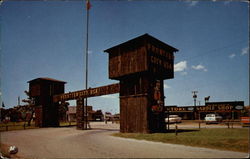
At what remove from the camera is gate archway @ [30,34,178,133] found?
2105 centimetres

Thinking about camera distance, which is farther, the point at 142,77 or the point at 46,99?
the point at 46,99

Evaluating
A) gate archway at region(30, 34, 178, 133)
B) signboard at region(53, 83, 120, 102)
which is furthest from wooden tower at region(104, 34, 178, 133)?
signboard at region(53, 83, 120, 102)

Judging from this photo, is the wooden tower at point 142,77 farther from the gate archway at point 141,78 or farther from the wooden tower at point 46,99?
the wooden tower at point 46,99

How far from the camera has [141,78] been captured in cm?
2236

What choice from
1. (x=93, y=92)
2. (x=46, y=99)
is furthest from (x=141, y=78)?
(x=46, y=99)

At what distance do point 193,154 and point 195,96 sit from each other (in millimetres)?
47630

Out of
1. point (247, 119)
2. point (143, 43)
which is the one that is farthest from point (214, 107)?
point (143, 43)

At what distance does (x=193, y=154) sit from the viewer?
32.6ft

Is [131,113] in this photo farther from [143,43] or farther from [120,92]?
[143,43]

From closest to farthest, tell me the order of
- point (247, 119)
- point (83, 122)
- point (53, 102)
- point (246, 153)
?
point (246, 153)
point (247, 119)
point (83, 122)
point (53, 102)

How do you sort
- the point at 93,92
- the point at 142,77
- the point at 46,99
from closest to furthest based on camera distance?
1. the point at 142,77
2. the point at 93,92
3. the point at 46,99

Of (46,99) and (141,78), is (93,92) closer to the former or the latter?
(141,78)

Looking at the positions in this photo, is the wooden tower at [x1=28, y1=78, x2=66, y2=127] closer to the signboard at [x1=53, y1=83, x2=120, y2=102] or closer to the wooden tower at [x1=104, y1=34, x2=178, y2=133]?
the signboard at [x1=53, y1=83, x2=120, y2=102]

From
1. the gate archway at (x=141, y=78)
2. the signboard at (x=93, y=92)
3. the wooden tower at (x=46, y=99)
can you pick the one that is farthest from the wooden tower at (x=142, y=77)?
the wooden tower at (x=46, y=99)
